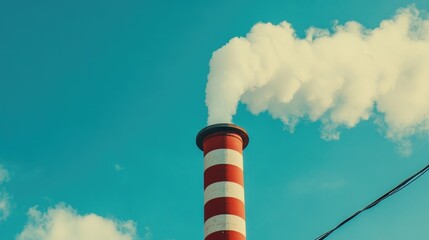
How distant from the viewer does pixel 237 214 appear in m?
11.5

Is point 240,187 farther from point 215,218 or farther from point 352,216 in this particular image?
point 352,216

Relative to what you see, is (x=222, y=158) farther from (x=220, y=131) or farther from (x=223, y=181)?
(x=220, y=131)

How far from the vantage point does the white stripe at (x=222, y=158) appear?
12.0m

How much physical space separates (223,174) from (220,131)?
1020 millimetres

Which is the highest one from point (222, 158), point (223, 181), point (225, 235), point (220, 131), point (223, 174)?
point (220, 131)

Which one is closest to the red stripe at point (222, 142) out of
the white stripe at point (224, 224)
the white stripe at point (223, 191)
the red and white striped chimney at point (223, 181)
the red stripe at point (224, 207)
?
the red and white striped chimney at point (223, 181)

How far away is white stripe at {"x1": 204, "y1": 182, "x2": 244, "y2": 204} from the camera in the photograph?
11625 mm

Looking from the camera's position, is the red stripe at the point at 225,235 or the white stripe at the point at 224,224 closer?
the red stripe at the point at 225,235

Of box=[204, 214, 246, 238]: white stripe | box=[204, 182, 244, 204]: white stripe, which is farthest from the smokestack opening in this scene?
box=[204, 214, 246, 238]: white stripe

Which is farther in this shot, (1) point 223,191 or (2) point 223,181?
(2) point 223,181

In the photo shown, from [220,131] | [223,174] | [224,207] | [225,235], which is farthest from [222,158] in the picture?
[225,235]

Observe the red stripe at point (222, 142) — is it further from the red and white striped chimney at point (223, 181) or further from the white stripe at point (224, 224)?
the white stripe at point (224, 224)

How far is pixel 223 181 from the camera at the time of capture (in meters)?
11.8

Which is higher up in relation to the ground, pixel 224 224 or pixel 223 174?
pixel 223 174
